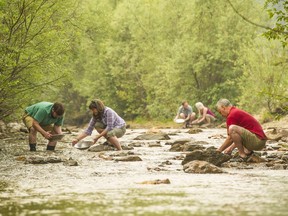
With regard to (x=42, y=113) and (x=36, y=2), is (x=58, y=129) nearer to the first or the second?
(x=42, y=113)

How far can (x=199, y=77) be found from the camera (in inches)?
1788

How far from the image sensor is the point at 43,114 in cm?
1555

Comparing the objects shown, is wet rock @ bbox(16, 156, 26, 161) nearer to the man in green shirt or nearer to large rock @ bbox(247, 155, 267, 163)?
the man in green shirt

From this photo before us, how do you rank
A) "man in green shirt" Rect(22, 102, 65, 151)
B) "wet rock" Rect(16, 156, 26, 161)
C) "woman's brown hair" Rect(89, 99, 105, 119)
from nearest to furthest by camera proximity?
1. "wet rock" Rect(16, 156, 26, 161)
2. "man in green shirt" Rect(22, 102, 65, 151)
3. "woman's brown hair" Rect(89, 99, 105, 119)

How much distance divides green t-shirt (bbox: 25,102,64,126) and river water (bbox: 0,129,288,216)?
294 centimetres

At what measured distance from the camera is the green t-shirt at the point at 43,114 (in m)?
15.5

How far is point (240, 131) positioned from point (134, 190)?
16.4 ft

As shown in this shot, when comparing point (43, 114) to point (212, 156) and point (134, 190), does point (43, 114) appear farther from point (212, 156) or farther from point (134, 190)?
point (134, 190)

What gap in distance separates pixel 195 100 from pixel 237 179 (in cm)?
3582

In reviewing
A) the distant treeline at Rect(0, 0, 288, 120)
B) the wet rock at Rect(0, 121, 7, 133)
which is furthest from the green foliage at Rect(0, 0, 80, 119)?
the wet rock at Rect(0, 121, 7, 133)

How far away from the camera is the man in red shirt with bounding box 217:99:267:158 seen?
12523 mm

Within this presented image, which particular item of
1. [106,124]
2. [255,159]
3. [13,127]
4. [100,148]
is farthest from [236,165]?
[13,127]

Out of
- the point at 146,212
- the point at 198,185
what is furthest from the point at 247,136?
the point at 146,212

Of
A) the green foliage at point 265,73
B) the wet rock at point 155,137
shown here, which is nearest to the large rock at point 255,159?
the wet rock at point 155,137
